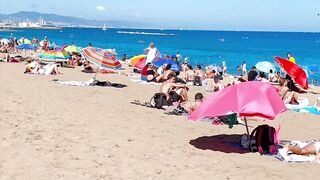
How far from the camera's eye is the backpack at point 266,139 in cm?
741

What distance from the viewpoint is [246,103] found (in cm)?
686

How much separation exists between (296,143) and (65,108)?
530 cm

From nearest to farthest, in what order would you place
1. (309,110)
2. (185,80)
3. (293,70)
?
(309,110) < (293,70) < (185,80)

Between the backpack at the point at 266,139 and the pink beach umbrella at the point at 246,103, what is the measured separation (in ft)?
1.76

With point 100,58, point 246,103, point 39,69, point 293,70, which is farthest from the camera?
point 39,69

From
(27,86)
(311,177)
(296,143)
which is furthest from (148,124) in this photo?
(27,86)

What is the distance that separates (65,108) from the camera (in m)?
10.6

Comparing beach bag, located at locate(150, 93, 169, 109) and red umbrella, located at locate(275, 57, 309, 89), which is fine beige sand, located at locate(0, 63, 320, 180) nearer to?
beach bag, located at locate(150, 93, 169, 109)

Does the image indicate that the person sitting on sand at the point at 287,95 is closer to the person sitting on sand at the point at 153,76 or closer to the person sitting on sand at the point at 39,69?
the person sitting on sand at the point at 153,76

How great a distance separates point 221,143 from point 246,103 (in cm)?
144

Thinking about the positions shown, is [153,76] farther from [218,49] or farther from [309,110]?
[218,49]

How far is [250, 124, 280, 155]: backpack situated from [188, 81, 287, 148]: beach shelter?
1.76 feet

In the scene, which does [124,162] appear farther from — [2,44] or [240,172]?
[2,44]

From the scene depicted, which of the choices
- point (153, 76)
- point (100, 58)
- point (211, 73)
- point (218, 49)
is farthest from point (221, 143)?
point (218, 49)
